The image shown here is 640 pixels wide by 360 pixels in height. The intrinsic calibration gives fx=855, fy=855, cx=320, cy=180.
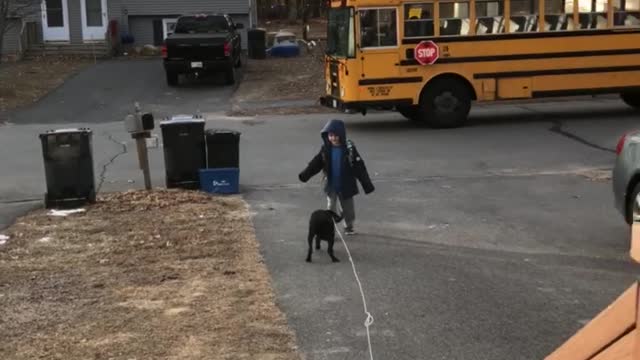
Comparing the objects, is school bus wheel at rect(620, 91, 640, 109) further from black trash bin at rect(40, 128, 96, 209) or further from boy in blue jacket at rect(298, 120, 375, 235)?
black trash bin at rect(40, 128, 96, 209)

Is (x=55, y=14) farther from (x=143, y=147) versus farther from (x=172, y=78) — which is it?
(x=143, y=147)

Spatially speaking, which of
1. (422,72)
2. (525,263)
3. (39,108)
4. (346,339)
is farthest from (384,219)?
(39,108)

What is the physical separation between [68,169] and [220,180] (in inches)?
77.1

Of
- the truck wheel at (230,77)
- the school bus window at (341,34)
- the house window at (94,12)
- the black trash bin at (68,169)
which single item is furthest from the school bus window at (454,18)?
the house window at (94,12)

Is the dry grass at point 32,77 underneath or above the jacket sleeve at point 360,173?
above

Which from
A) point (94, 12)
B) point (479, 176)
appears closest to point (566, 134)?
point (479, 176)

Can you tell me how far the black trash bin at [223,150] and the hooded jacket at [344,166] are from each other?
293 cm

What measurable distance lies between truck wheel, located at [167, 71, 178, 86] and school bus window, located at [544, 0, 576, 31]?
497 inches

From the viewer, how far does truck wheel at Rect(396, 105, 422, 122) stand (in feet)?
57.1

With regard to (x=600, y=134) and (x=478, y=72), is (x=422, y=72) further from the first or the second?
(x=600, y=134)

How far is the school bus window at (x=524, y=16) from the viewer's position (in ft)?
55.3

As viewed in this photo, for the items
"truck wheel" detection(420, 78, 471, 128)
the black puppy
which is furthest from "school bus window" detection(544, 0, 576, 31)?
the black puppy

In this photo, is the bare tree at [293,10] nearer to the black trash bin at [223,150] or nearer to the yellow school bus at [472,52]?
the yellow school bus at [472,52]

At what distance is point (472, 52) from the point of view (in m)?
16.9
